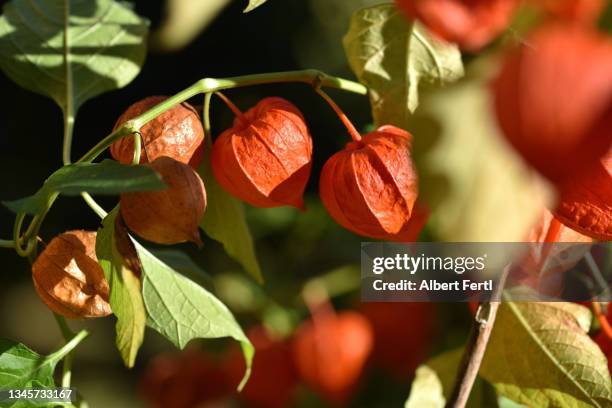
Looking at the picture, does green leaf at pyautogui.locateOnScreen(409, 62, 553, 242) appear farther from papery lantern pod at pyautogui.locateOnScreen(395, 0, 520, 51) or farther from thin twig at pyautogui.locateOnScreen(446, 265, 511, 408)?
thin twig at pyautogui.locateOnScreen(446, 265, 511, 408)

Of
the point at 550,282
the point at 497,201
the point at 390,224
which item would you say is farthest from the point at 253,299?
the point at 497,201

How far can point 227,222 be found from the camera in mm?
670

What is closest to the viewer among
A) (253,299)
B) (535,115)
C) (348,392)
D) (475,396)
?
(535,115)

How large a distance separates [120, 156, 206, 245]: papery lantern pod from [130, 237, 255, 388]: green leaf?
0.06 meters

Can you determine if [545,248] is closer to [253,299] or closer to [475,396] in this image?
[475,396]

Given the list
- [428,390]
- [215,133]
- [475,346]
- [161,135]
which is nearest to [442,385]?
[428,390]

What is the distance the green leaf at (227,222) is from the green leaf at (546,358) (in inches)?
7.1

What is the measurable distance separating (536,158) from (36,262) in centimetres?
42

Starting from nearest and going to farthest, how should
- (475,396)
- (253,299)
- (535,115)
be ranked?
(535,115) → (475,396) → (253,299)

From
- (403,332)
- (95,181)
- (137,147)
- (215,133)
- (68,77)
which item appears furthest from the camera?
(215,133)

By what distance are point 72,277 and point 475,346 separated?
239mm

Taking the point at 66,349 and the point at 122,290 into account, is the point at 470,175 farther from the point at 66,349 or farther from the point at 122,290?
the point at 66,349

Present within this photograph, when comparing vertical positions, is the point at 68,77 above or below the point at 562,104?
below

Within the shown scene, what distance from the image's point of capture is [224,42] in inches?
84.3
